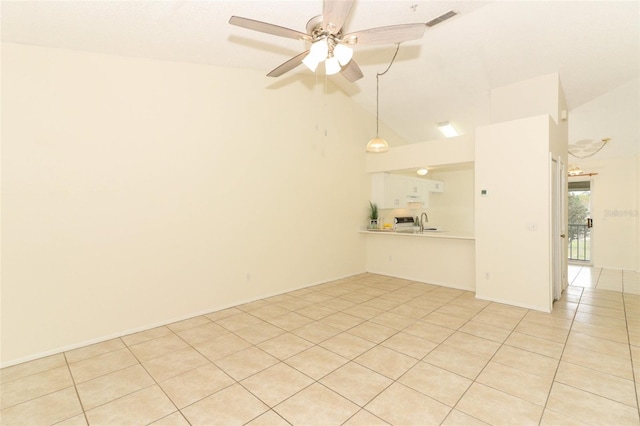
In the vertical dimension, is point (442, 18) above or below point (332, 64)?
above

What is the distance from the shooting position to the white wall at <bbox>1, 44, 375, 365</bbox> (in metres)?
2.74

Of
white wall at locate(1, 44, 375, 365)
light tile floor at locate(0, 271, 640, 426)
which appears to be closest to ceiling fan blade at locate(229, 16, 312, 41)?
white wall at locate(1, 44, 375, 365)

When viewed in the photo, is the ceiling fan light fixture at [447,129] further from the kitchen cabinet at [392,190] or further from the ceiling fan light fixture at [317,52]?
the ceiling fan light fixture at [317,52]

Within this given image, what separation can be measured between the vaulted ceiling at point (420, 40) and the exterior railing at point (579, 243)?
3.66 metres

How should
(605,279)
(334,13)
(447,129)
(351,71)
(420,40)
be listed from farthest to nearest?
1. (447,129)
2. (605,279)
3. (420,40)
4. (351,71)
5. (334,13)

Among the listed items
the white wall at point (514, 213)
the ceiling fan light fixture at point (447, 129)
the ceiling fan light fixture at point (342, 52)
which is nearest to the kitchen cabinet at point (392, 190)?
the ceiling fan light fixture at point (447, 129)

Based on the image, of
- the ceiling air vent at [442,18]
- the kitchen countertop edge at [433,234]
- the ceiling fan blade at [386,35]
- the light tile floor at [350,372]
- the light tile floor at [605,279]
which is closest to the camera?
the light tile floor at [350,372]

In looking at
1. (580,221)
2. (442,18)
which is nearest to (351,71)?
(442,18)

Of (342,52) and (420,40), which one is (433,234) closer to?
(420,40)

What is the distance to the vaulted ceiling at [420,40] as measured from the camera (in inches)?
103

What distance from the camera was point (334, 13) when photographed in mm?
2098

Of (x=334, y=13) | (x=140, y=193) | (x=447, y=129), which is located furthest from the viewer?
(x=447, y=129)

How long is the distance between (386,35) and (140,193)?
3.03 m

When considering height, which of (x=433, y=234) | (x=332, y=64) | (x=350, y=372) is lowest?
(x=350, y=372)
